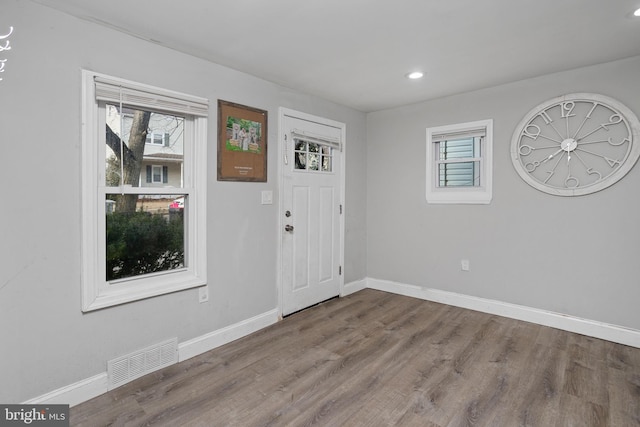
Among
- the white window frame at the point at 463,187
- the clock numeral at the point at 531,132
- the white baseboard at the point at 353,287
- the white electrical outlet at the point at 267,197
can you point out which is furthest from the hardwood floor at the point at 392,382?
the clock numeral at the point at 531,132

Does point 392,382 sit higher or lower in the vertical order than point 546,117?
lower

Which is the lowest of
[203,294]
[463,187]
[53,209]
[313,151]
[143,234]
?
[203,294]

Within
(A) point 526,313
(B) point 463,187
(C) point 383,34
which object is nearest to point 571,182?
(B) point 463,187

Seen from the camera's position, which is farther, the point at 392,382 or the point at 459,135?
the point at 459,135

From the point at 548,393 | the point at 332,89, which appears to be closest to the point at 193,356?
the point at 548,393

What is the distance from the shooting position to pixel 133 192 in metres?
2.38

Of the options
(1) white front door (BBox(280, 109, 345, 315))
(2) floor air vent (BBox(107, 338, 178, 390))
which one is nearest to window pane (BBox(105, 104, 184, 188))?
(1) white front door (BBox(280, 109, 345, 315))

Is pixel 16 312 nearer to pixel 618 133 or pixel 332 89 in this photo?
pixel 332 89

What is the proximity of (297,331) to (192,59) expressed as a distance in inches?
99.5

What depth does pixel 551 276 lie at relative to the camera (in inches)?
126

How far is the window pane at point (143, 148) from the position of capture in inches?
90.9

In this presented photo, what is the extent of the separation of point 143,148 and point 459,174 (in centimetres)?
326

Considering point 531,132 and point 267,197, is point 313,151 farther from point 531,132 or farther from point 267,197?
point 531,132

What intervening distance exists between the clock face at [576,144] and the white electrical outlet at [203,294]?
10.5 feet
